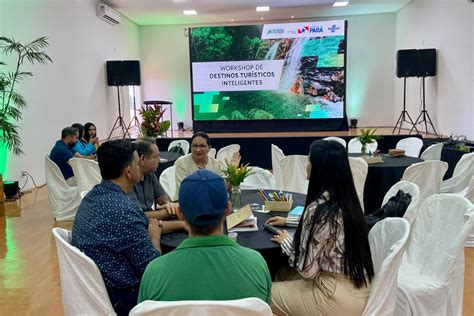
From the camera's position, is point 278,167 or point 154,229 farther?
point 278,167

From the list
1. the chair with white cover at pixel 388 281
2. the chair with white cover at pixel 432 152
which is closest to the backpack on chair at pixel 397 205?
the chair with white cover at pixel 388 281

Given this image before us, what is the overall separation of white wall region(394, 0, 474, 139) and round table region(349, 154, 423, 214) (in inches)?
131

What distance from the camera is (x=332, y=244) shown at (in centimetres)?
177

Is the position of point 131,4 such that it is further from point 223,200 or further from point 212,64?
point 223,200

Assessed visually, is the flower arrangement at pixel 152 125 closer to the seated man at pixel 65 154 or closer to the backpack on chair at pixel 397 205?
the seated man at pixel 65 154

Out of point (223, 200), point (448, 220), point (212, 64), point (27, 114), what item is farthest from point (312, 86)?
point (223, 200)

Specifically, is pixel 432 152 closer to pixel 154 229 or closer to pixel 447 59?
pixel 447 59

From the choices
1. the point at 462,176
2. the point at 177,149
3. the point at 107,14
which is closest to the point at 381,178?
the point at 462,176

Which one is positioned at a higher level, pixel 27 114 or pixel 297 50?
pixel 297 50

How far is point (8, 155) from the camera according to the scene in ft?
21.2

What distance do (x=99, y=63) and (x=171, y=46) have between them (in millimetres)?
3054

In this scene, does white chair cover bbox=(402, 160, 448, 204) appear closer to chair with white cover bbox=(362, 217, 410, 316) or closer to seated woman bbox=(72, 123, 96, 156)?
chair with white cover bbox=(362, 217, 410, 316)

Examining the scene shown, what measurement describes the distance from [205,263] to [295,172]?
334cm

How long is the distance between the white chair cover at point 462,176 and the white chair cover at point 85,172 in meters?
3.92
